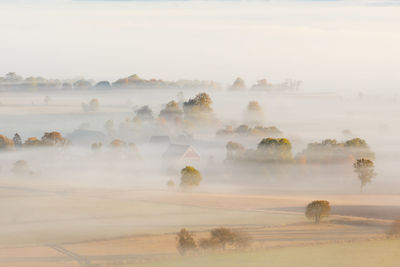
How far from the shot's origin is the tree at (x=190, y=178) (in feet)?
230

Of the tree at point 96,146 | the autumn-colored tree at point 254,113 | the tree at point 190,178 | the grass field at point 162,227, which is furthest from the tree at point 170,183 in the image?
the autumn-colored tree at point 254,113

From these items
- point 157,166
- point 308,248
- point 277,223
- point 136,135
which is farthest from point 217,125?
point 308,248

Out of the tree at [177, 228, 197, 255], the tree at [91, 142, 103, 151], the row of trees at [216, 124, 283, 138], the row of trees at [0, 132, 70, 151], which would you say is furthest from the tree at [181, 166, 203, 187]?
the row of trees at [0, 132, 70, 151]

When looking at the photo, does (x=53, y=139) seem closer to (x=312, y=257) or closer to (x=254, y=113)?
(x=254, y=113)

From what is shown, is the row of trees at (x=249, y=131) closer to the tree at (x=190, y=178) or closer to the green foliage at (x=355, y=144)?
the green foliage at (x=355, y=144)

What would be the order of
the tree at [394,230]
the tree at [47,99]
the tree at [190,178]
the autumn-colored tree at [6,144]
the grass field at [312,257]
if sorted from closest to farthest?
the grass field at [312,257]
the tree at [394,230]
the tree at [190,178]
the autumn-colored tree at [6,144]
the tree at [47,99]

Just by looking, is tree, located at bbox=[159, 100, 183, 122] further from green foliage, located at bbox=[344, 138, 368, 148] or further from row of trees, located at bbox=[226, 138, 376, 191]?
green foliage, located at bbox=[344, 138, 368, 148]

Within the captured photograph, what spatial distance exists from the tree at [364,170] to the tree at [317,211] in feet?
56.6

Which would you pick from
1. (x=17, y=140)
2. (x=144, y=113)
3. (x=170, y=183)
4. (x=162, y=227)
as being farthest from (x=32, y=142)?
(x=162, y=227)

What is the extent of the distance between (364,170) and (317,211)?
22.0m

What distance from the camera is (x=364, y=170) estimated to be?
74.1 metres

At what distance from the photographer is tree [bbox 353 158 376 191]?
7233 cm

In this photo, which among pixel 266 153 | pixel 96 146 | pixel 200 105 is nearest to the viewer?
pixel 266 153

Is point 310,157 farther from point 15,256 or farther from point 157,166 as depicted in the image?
point 15,256
